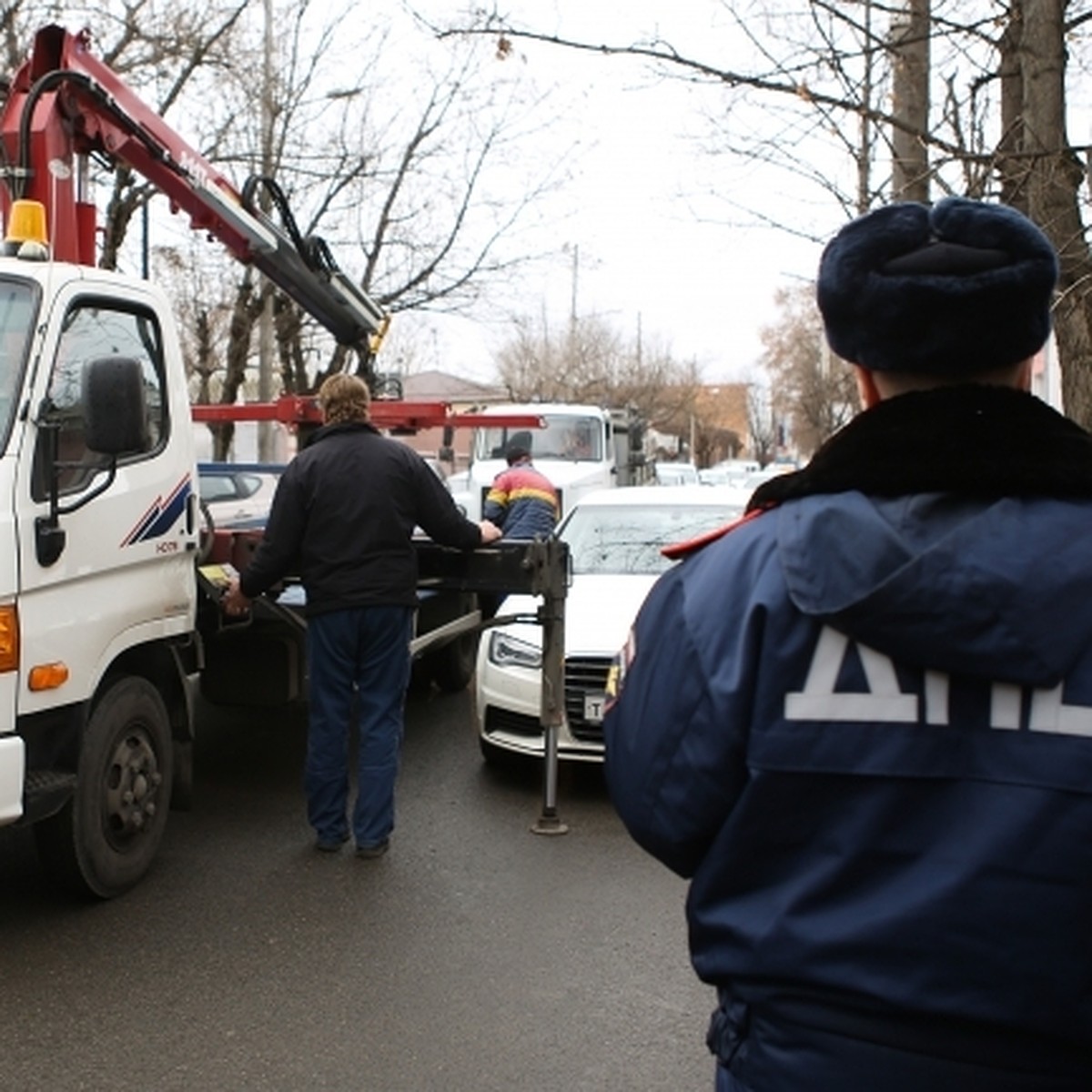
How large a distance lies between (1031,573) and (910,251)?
0.44 m

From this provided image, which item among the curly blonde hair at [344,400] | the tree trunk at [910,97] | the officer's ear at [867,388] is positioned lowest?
Result: the officer's ear at [867,388]

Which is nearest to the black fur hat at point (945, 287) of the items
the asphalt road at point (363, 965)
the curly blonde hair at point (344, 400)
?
the asphalt road at point (363, 965)

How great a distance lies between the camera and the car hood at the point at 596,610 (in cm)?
676

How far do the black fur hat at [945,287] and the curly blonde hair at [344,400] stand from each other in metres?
4.25

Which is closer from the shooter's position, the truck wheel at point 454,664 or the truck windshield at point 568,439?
the truck wheel at point 454,664

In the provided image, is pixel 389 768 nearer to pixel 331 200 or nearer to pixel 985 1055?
pixel 985 1055

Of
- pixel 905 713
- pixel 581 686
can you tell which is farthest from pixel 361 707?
pixel 905 713

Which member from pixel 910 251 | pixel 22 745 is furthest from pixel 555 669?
pixel 910 251

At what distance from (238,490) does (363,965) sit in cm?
611

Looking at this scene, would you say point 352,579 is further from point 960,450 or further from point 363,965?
point 960,450

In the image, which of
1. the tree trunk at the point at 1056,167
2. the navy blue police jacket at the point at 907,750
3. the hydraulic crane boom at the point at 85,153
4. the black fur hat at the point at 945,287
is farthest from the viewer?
the tree trunk at the point at 1056,167

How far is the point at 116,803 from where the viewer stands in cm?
510

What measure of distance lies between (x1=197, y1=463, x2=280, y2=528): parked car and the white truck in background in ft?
23.8

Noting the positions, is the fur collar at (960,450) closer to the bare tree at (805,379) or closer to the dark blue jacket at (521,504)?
the dark blue jacket at (521,504)
